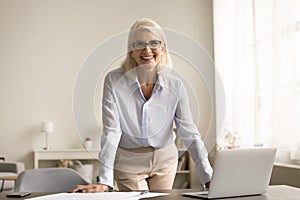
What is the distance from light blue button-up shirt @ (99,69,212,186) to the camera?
204 centimetres

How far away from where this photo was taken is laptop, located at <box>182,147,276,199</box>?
5.17ft

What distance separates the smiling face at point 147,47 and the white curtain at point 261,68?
217 cm

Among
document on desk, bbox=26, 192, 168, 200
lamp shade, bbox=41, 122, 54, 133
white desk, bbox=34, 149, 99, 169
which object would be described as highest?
lamp shade, bbox=41, 122, 54, 133

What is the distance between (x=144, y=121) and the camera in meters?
2.07

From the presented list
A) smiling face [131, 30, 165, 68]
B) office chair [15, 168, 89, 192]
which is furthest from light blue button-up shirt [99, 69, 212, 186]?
office chair [15, 168, 89, 192]

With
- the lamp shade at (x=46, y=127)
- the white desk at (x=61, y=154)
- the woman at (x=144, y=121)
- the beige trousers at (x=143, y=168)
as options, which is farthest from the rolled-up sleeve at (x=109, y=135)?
the lamp shade at (x=46, y=127)

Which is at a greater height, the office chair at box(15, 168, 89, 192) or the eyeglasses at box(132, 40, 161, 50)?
the eyeglasses at box(132, 40, 161, 50)

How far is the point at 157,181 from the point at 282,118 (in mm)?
2104

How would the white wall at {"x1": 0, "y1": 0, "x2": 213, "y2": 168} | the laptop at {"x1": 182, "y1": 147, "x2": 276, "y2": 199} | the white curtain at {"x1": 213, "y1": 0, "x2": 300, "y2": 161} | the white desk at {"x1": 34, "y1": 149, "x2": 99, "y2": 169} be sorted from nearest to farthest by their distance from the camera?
the laptop at {"x1": 182, "y1": 147, "x2": 276, "y2": 199} → the white curtain at {"x1": 213, "y1": 0, "x2": 300, "y2": 161} → the white desk at {"x1": 34, "y1": 149, "x2": 99, "y2": 169} → the white wall at {"x1": 0, "y1": 0, "x2": 213, "y2": 168}

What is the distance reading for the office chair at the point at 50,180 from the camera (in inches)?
83.6

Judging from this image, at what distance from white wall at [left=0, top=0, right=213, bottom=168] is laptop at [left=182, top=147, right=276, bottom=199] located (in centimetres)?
440

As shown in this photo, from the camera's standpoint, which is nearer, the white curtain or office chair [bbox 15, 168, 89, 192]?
office chair [bbox 15, 168, 89, 192]

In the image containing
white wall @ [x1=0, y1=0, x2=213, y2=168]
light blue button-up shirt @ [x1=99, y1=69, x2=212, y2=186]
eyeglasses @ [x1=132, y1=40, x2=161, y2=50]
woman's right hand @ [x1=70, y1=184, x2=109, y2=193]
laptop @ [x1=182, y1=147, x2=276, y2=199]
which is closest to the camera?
laptop @ [x1=182, y1=147, x2=276, y2=199]

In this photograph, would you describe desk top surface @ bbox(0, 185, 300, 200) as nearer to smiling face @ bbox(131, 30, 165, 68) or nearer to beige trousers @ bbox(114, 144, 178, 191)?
beige trousers @ bbox(114, 144, 178, 191)
